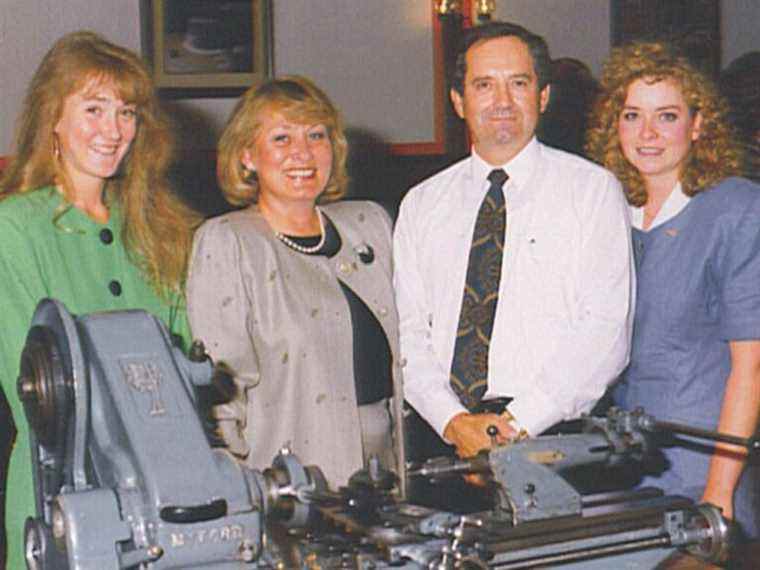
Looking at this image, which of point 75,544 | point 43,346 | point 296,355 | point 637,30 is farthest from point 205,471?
point 637,30

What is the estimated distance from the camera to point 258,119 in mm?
2764

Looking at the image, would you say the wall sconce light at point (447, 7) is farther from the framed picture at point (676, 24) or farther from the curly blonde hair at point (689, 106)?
the curly blonde hair at point (689, 106)

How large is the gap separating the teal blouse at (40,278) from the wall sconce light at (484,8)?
11.3 feet

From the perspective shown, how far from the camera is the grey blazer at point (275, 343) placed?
263 centimetres

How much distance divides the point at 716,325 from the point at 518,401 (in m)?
0.46

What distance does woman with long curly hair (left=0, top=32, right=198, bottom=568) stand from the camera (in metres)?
2.52

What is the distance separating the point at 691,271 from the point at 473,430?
1.87ft

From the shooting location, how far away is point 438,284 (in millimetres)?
2805

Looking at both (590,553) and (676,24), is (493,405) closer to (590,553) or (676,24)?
(590,553)

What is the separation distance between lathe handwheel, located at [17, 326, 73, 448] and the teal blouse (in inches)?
24.9

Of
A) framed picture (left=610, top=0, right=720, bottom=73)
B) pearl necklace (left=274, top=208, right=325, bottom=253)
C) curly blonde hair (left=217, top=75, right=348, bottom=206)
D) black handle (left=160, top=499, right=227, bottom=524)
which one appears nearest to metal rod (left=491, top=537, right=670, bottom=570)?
black handle (left=160, top=499, right=227, bottom=524)

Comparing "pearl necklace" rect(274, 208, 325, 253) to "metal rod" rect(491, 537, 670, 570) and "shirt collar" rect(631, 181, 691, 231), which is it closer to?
"shirt collar" rect(631, 181, 691, 231)

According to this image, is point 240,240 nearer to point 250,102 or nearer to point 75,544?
point 250,102

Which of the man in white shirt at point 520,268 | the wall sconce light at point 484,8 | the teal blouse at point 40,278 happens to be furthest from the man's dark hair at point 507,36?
the wall sconce light at point 484,8
